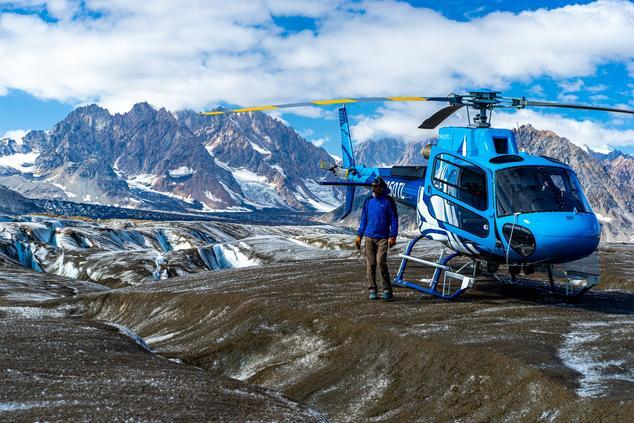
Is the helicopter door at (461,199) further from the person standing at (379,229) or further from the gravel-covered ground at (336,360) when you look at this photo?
the gravel-covered ground at (336,360)

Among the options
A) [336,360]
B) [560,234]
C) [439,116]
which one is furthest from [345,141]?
[336,360]

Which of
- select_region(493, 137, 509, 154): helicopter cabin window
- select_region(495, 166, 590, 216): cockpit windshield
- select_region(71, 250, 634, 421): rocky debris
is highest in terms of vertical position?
select_region(493, 137, 509, 154): helicopter cabin window

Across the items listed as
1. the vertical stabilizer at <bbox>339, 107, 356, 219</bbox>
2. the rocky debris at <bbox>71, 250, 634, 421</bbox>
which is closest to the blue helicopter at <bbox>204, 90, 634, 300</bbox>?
the rocky debris at <bbox>71, 250, 634, 421</bbox>

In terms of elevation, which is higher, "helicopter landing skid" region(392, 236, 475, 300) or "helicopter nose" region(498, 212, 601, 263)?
"helicopter nose" region(498, 212, 601, 263)

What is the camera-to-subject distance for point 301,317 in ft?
56.6

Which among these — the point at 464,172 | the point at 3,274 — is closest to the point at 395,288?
the point at 464,172

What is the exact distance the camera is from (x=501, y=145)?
19453mm

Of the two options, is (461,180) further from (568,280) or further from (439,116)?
(568,280)

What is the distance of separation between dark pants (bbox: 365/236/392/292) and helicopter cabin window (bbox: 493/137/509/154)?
459 cm

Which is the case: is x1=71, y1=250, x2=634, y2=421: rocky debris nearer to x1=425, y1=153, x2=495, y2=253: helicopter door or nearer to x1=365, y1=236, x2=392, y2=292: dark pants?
x1=365, y1=236, x2=392, y2=292: dark pants

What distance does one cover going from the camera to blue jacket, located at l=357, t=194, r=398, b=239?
18.5 m

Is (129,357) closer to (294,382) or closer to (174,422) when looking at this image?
(294,382)

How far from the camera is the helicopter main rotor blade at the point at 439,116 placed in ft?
64.6

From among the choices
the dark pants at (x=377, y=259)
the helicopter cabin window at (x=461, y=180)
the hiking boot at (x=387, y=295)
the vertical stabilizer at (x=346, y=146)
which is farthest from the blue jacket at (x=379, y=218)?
the vertical stabilizer at (x=346, y=146)
